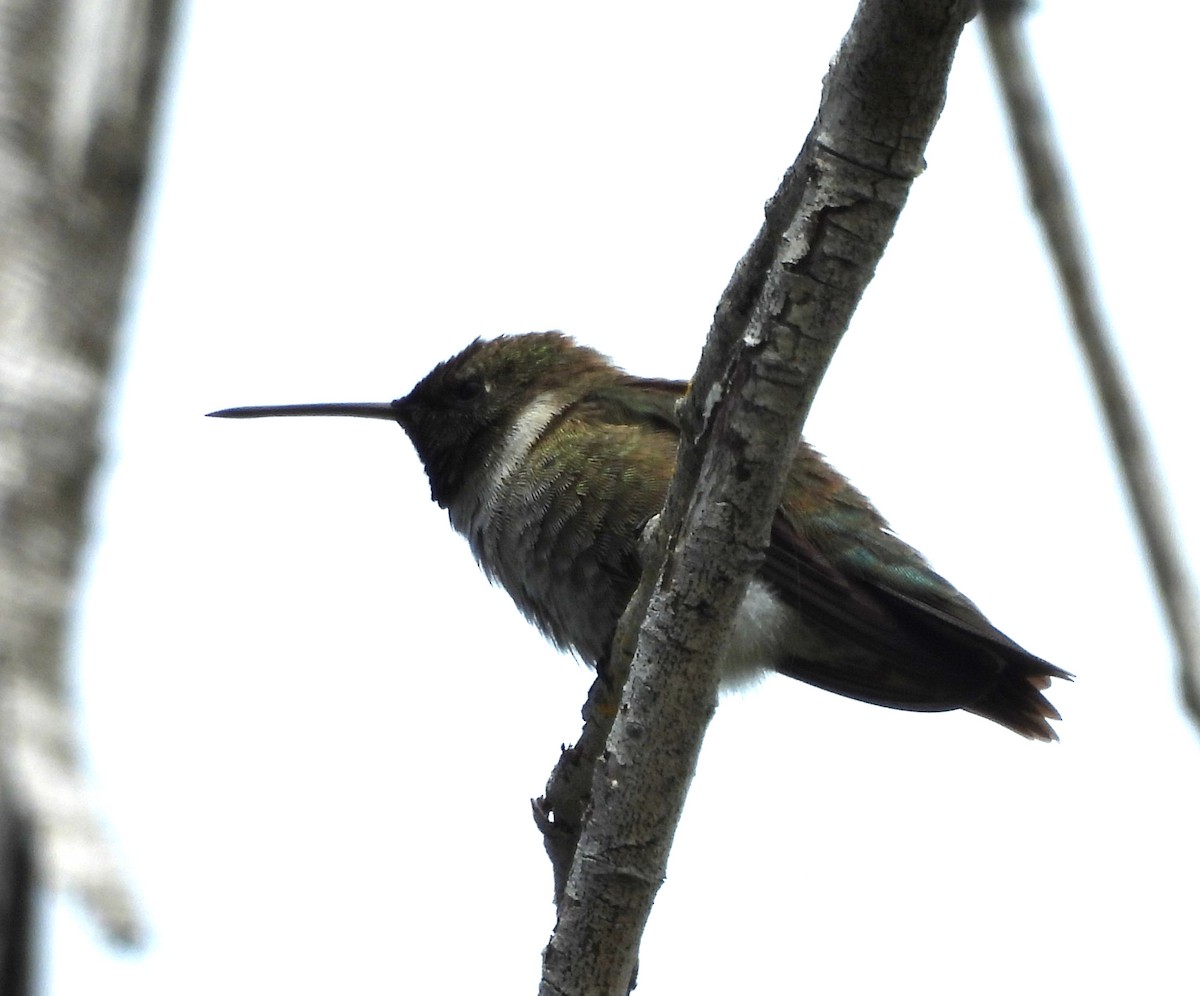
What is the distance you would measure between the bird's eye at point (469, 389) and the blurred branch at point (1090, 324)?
5.08m

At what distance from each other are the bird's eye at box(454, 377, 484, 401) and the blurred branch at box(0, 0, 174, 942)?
3220 millimetres

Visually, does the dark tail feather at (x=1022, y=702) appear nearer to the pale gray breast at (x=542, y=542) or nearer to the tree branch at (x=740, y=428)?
the pale gray breast at (x=542, y=542)

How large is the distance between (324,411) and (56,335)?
4314 mm

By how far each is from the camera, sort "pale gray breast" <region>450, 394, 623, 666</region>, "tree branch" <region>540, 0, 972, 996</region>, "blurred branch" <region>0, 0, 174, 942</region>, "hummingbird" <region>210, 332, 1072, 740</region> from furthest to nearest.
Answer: "pale gray breast" <region>450, 394, 623, 666</region> < "hummingbird" <region>210, 332, 1072, 740</region> < "tree branch" <region>540, 0, 972, 996</region> < "blurred branch" <region>0, 0, 174, 942</region>

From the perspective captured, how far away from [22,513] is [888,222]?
1.69 metres

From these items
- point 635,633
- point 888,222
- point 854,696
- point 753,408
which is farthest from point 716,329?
point 854,696

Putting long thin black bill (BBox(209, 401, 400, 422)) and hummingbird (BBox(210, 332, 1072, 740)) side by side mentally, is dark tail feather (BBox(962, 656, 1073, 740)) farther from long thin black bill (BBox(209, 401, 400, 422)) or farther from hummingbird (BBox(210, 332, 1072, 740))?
long thin black bill (BBox(209, 401, 400, 422))

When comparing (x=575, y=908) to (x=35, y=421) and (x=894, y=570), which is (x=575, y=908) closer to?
(x=35, y=421)

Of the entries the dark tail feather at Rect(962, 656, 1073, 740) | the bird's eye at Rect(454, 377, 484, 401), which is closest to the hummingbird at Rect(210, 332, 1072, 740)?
the dark tail feather at Rect(962, 656, 1073, 740)

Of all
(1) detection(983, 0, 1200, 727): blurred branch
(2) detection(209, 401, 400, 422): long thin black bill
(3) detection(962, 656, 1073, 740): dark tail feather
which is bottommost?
(1) detection(983, 0, 1200, 727): blurred branch

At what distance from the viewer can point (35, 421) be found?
3.15 m

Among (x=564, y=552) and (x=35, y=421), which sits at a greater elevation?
(x=564, y=552)

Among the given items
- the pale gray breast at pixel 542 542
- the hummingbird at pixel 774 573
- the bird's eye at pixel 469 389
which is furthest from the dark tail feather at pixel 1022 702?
the bird's eye at pixel 469 389

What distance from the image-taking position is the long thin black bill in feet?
23.8
